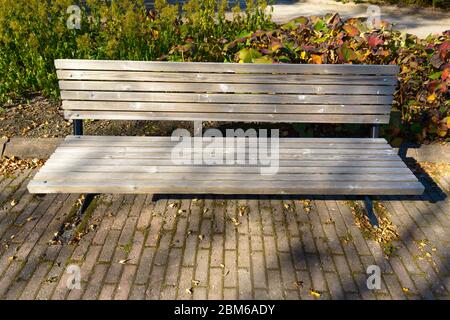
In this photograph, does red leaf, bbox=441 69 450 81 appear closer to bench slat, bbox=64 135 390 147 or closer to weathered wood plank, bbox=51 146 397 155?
bench slat, bbox=64 135 390 147

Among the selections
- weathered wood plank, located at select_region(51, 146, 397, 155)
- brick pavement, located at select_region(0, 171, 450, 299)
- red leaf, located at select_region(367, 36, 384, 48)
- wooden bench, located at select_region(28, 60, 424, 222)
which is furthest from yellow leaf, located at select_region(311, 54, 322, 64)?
brick pavement, located at select_region(0, 171, 450, 299)

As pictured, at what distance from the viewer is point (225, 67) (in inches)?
118

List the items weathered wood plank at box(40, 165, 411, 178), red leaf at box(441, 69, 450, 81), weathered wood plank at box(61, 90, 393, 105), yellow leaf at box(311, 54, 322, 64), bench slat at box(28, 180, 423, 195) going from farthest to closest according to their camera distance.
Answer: yellow leaf at box(311, 54, 322, 64)
red leaf at box(441, 69, 450, 81)
weathered wood plank at box(61, 90, 393, 105)
weathered wood plank at box(40, 165, 411, 178)
bench slat at box(28, 180, 423, 195)

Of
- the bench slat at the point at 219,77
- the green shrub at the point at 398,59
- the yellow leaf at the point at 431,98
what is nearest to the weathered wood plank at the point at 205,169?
the bench slat at the point at 219,77

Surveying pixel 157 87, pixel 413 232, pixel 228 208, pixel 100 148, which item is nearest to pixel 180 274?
pixel 228 208

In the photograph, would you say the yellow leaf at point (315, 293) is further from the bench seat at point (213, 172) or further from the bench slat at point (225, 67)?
the bench slat at point (225, 67)

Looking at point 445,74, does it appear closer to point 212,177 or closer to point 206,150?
point 206,150

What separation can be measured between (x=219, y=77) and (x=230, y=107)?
245mm

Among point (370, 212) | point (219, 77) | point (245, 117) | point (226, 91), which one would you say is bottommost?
point (370, 212)

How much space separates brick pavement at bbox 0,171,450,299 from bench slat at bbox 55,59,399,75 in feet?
3.27

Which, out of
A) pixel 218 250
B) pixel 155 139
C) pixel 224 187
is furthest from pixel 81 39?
pixel 218 250

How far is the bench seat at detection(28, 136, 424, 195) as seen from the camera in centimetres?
252

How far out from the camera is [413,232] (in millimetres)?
2924
